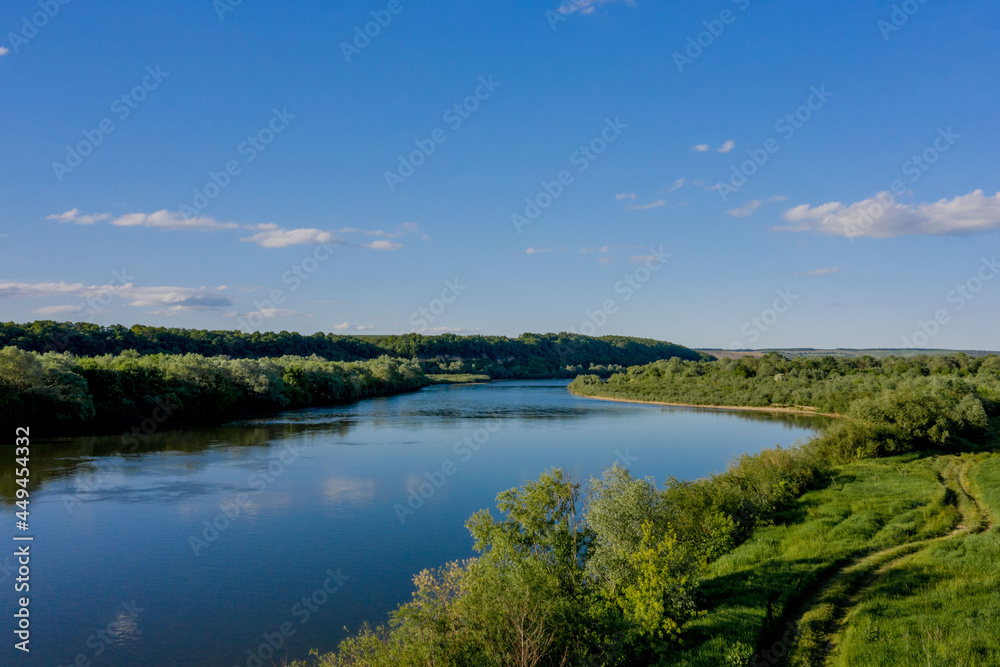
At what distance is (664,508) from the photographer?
15062 millimetres

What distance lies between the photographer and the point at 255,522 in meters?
21.1

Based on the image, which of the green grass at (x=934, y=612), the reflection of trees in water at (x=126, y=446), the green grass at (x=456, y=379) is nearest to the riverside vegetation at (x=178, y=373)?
the green grass at (x=456, y=379)

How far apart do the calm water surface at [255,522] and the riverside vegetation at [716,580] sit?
271cm

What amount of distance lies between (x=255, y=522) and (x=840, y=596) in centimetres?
1731

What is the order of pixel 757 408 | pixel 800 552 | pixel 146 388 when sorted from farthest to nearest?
pixel 757 408, pixel 146 388, pixel 800 552

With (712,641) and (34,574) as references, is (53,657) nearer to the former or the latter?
(34,574)

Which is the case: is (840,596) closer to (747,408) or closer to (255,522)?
(255,522)

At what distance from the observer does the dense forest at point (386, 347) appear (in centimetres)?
6378

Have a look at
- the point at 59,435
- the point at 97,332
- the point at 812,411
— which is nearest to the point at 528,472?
the point at 59,435

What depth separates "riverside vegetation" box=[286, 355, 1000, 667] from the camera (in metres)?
9.97

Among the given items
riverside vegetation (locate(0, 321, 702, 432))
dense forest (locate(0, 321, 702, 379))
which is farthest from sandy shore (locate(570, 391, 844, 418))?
dense forest (locate(0, 321, 702, 379))

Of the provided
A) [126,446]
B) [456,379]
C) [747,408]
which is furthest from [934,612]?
[456,379]

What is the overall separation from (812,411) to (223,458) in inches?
2090

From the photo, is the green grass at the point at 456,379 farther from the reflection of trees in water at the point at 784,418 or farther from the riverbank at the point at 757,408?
the reflection of trees in water at the point at 784,418
